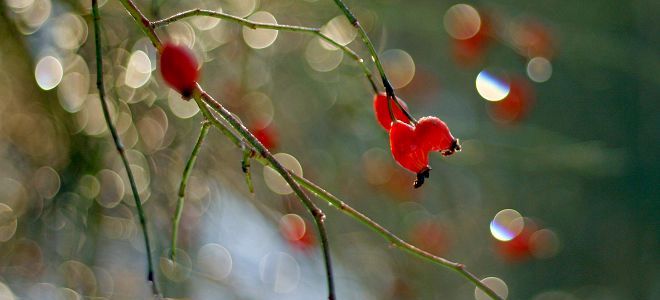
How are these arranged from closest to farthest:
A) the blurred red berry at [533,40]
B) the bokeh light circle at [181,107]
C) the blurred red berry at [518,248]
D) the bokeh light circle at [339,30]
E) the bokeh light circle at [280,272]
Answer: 1. the bokeh light circle at [181,107]
2. the bokeh light circle at [339,30]
3. the blurred red berry at [533,40]
4. the blurred red berry at [518,248]
5. the bokeh light circle at [280,272]

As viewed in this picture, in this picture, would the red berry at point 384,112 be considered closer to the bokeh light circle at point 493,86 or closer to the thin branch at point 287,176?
the thin branch at point 287,176

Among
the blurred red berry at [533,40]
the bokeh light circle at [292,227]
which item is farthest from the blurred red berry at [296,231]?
the blurred red berry at [533,40]

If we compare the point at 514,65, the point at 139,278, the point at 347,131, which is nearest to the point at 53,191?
the point at 139,278

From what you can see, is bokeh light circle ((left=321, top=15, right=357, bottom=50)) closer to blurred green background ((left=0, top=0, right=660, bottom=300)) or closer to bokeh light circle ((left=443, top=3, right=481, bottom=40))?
blurred green background ((left=0, top=0, right=660, bottom=300))

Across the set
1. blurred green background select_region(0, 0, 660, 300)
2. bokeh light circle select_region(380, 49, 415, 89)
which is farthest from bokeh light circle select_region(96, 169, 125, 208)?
bokeh light circle select_region(380, 49, 415, 89)

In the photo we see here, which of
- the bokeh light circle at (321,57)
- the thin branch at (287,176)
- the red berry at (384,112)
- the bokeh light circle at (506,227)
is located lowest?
the thin branch at (287,176)

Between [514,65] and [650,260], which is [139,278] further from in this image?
[650,260]

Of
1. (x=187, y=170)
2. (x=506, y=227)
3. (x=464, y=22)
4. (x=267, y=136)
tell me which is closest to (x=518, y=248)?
(x=506, y=227)
